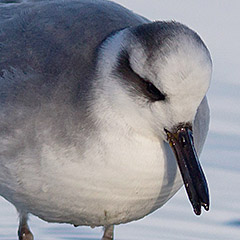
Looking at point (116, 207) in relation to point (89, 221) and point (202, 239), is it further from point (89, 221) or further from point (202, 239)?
point (202, 239)

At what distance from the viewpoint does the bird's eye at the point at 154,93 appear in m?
4.75

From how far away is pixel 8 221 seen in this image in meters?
6.73

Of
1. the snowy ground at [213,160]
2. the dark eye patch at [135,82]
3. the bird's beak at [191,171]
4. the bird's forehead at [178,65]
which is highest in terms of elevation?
the bird's forehead at [178,65]

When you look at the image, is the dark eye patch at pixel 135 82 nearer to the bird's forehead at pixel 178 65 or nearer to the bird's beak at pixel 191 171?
the bird's forehead at pixel 178 65

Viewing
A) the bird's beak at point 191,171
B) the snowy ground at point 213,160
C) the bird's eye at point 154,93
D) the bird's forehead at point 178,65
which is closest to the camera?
the bird's forehead at point 178,65

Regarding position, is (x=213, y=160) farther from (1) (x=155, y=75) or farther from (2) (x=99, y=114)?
(1) (x=155, y=75)

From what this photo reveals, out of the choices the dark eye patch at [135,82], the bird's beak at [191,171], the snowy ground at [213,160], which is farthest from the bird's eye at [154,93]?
the snowy ground at [213,160]

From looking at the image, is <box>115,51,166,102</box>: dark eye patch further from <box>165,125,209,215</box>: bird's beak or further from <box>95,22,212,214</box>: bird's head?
<box>165,125,209,215</box>: bird's beak

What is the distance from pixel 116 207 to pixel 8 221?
1608 mm

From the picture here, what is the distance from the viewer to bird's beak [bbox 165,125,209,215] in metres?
4.91

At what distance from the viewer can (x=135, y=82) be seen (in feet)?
16.1

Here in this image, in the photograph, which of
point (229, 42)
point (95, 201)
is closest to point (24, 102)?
point (95, 201)

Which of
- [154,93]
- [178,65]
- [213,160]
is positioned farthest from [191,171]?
[213,160]

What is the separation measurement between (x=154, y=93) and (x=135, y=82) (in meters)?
0.14
